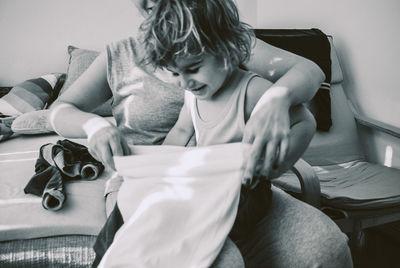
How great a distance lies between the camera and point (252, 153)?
61 centimetres

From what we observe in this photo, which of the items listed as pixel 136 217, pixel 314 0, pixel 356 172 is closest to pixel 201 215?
pixel 136 217

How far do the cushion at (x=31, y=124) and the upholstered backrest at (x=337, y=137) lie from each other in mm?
1497

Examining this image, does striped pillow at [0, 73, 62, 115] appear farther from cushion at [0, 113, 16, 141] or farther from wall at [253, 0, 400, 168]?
wall at [253, 0, 400, 168]

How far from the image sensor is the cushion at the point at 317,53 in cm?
188

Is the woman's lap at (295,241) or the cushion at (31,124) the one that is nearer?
Answer: the woman's lap at (295,241)

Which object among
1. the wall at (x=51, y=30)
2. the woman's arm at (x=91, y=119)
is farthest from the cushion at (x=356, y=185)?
the wall at (x=51, y=30)

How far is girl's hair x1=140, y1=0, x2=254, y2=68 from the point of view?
0.78m

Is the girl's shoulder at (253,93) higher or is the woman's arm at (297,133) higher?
the girl's shoulder at (253,93)

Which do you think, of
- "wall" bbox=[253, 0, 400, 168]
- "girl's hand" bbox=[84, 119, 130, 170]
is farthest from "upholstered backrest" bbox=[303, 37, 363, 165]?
"girl's hand" bbox=[84, 119, 130, 170]

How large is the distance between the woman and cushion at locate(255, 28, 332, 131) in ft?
3.08

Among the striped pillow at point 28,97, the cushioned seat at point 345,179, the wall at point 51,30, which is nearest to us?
the cushioned seat at point 345,179

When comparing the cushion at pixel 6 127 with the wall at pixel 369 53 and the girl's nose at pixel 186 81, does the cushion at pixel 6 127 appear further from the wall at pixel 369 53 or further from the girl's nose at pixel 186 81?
the wall at pixel 369 53

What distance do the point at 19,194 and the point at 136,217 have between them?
0.71 meters

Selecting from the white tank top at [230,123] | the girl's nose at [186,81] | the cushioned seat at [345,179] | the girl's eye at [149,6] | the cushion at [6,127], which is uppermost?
the girl's eye at [149,6]
